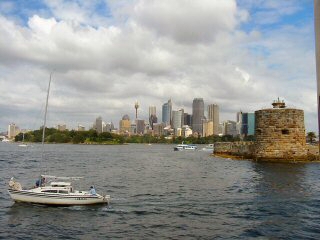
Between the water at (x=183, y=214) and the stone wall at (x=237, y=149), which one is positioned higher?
the stone wall at (x=237, y=149)

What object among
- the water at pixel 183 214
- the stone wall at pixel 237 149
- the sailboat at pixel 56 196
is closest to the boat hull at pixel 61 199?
the sailboat at pixel 56 196

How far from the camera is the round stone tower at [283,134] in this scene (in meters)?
57.7

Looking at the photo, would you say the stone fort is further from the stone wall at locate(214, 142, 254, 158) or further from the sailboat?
the sailboat

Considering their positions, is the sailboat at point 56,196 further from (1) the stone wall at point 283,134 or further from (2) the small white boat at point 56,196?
(1) the stone wall at point 283,134

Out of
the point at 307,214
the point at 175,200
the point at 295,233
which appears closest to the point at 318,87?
the point at 295,233

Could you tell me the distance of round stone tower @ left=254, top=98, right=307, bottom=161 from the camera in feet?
189

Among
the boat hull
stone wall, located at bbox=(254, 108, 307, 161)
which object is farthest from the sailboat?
stone wall, located at bbox=(254, 108, 307, 161)

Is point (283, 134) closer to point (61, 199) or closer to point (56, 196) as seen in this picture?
point (61, 199)

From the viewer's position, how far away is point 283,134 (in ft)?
190

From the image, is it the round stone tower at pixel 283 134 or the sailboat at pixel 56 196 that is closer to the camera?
the sailboat at pixel 56 196

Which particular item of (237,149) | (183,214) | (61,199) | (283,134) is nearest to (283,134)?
(283,134)

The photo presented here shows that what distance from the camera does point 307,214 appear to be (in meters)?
24.8

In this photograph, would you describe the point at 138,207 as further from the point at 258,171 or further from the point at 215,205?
the point at 258,171

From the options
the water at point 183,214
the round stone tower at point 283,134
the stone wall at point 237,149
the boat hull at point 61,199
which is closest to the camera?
the water at point 183,214
